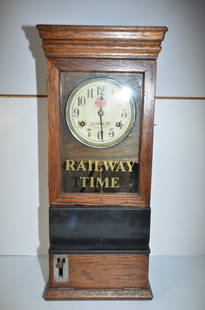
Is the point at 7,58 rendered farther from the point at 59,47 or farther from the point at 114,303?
the point at 114,303

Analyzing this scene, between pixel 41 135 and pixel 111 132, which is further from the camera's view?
pixel 41 135

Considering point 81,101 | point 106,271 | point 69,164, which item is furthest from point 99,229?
point 81,101

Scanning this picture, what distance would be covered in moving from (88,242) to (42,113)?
69 cm

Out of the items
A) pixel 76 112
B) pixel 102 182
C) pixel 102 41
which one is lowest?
pixel 102 182

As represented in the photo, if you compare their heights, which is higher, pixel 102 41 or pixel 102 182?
pixel 102 41

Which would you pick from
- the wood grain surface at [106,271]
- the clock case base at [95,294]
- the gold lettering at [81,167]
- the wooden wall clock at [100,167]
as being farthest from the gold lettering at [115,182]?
the clock case base at [95,294]

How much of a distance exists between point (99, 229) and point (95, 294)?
275 mm

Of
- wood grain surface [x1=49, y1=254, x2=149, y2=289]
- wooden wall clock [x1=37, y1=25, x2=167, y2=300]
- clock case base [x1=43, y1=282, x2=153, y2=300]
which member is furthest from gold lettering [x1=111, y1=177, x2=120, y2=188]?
clock case base [x1=43, y1=282, x2=153, y2=300]

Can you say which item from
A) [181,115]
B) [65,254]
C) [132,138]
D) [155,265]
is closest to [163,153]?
[181,115]

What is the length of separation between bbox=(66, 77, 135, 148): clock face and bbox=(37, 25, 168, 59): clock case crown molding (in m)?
0.11

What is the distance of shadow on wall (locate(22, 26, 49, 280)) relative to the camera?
1469 mm

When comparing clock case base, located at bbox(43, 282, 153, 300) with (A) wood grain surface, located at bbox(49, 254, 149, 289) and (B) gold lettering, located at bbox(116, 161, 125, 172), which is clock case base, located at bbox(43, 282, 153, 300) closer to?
(A) wood grain surface, located at bbox(49, 254, 149, 289)

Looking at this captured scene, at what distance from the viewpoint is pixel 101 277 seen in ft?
4.02

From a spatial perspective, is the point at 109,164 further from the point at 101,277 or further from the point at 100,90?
the point at 101,277
